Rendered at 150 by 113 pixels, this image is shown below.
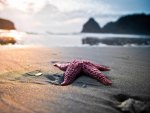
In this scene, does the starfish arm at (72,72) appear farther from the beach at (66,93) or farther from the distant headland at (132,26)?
the distant headland at (132,26)

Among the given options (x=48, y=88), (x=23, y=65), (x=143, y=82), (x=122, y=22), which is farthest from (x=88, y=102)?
(x=122, y=22)

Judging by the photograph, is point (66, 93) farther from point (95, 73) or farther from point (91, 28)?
point (91, 28)

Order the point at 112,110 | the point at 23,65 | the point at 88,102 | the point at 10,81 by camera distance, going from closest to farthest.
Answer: the point at 112,110
the point at 88,102
the point at 10,81
the point at 23,65

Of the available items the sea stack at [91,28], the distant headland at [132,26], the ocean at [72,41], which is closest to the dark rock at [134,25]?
the distant headland at [132,26]

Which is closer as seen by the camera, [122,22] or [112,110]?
[112,110]

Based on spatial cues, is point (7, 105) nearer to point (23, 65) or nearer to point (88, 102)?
point (88, 102)

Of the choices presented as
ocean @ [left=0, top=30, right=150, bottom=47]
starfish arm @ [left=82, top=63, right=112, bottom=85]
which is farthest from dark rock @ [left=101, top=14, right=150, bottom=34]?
starfish arm @ [left=82, top=63, right=112, bottom=85]
